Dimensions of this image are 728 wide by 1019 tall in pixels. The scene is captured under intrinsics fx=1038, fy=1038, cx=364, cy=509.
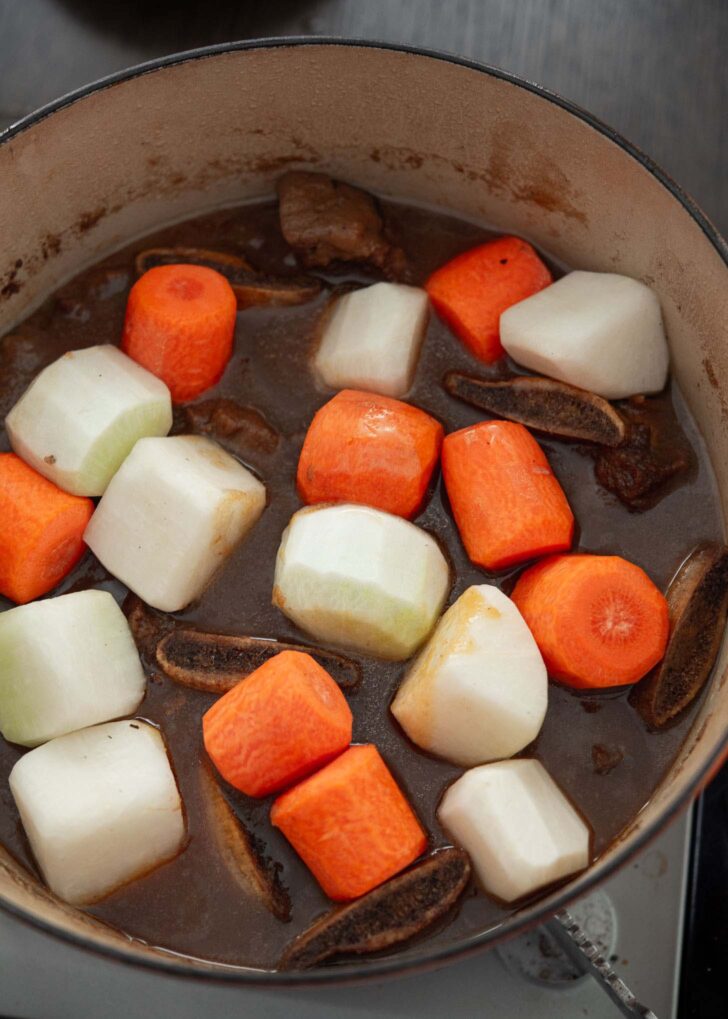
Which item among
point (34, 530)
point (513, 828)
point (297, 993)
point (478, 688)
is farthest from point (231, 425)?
point (297, 993)

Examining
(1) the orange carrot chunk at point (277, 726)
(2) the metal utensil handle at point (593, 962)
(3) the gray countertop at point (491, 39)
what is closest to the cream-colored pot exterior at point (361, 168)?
(2) the metal utensil handle at point (593, 962)

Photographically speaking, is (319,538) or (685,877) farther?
(685,877)

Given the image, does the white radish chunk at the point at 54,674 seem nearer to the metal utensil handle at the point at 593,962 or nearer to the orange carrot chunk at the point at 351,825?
the orange carrot chunk at the point at 351,825

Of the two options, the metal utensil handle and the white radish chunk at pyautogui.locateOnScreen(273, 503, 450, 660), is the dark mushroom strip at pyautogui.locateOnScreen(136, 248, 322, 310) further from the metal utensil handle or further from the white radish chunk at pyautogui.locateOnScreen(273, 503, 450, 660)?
the metal utensil handle

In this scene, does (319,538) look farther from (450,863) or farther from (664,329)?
(664,329)

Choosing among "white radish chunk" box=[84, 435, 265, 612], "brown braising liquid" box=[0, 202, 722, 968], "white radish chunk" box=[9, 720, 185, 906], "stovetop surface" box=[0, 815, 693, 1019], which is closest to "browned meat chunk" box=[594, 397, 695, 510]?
"brown braising liquid" box=[0, 202, 722, 968]

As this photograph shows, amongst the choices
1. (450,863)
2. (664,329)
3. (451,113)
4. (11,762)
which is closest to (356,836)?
(450,863)
